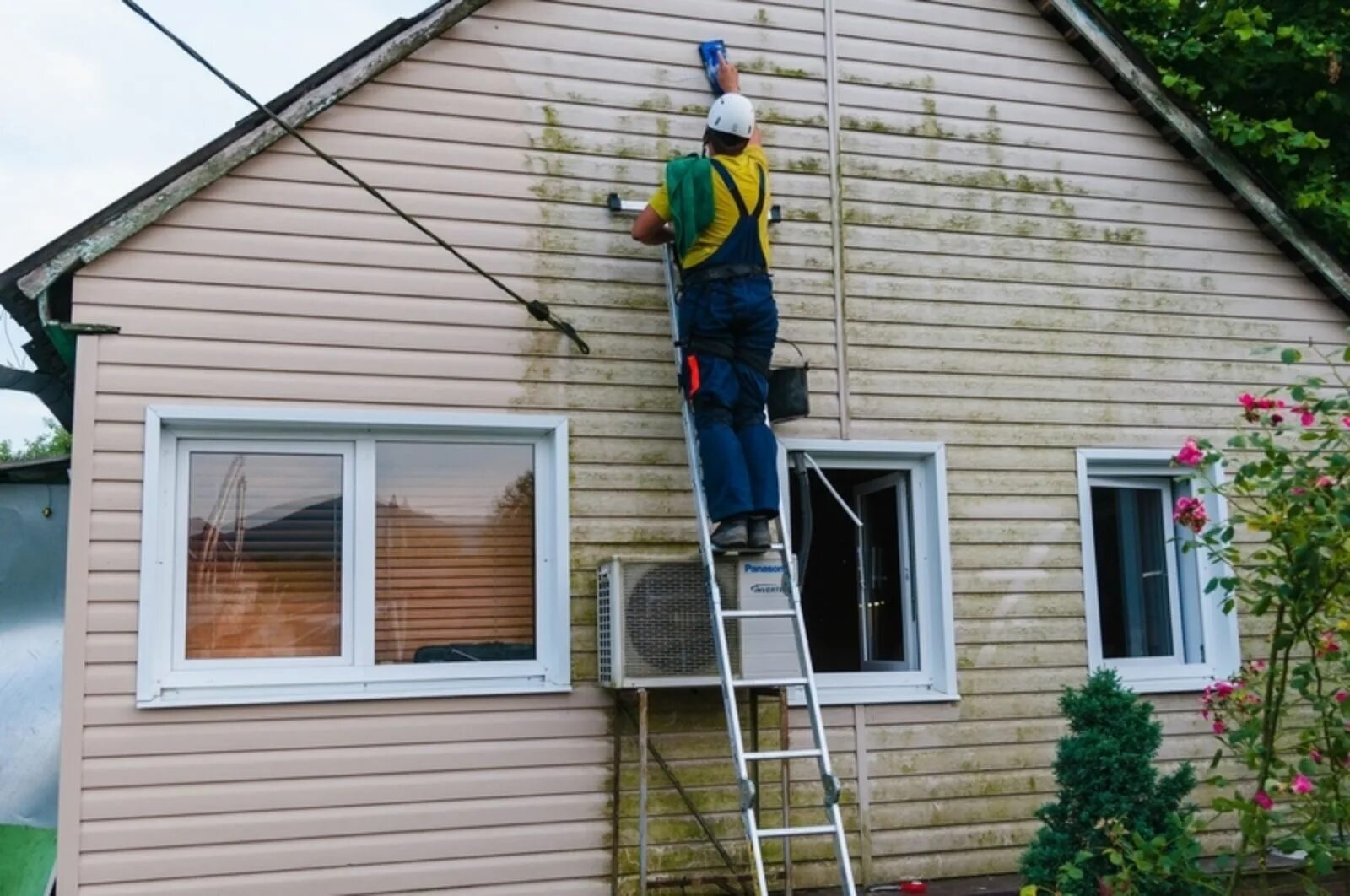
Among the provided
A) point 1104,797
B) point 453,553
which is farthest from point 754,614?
point 1104,797

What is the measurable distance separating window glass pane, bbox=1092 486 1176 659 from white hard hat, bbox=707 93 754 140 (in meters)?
2.83

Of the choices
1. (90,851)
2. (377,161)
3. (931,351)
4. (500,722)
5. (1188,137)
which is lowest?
(90,851)

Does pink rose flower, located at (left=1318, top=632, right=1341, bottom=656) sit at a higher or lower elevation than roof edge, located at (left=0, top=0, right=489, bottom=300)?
lower

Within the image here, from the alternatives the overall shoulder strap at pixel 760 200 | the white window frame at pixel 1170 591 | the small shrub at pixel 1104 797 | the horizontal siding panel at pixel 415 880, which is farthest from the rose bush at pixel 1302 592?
the horizontal siding panel at pixel 415 880

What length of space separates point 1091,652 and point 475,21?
14.0 feet

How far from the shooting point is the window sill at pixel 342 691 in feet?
17.5

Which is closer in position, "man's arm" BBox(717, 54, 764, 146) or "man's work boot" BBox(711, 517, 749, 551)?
"man's work boot" BBox(711, 517, 749, 551)

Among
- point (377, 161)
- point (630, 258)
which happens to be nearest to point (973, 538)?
point (630, 258)

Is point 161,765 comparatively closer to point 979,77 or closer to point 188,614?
point 188,614

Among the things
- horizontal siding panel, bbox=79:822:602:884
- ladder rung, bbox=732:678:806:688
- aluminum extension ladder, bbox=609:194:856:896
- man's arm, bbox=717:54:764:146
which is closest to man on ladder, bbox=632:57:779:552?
aluminum extension ladder, bbox=609:194:856:896

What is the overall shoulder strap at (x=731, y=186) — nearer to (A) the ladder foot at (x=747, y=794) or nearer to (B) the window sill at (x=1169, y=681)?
(A) the ladder foot at (x=747, y=794)

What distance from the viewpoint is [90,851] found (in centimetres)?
513

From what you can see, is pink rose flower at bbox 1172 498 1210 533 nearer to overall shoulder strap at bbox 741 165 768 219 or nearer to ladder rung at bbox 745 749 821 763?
ladder rung at bbox 745 749 821 763

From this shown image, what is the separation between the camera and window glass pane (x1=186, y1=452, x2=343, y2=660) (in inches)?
219
